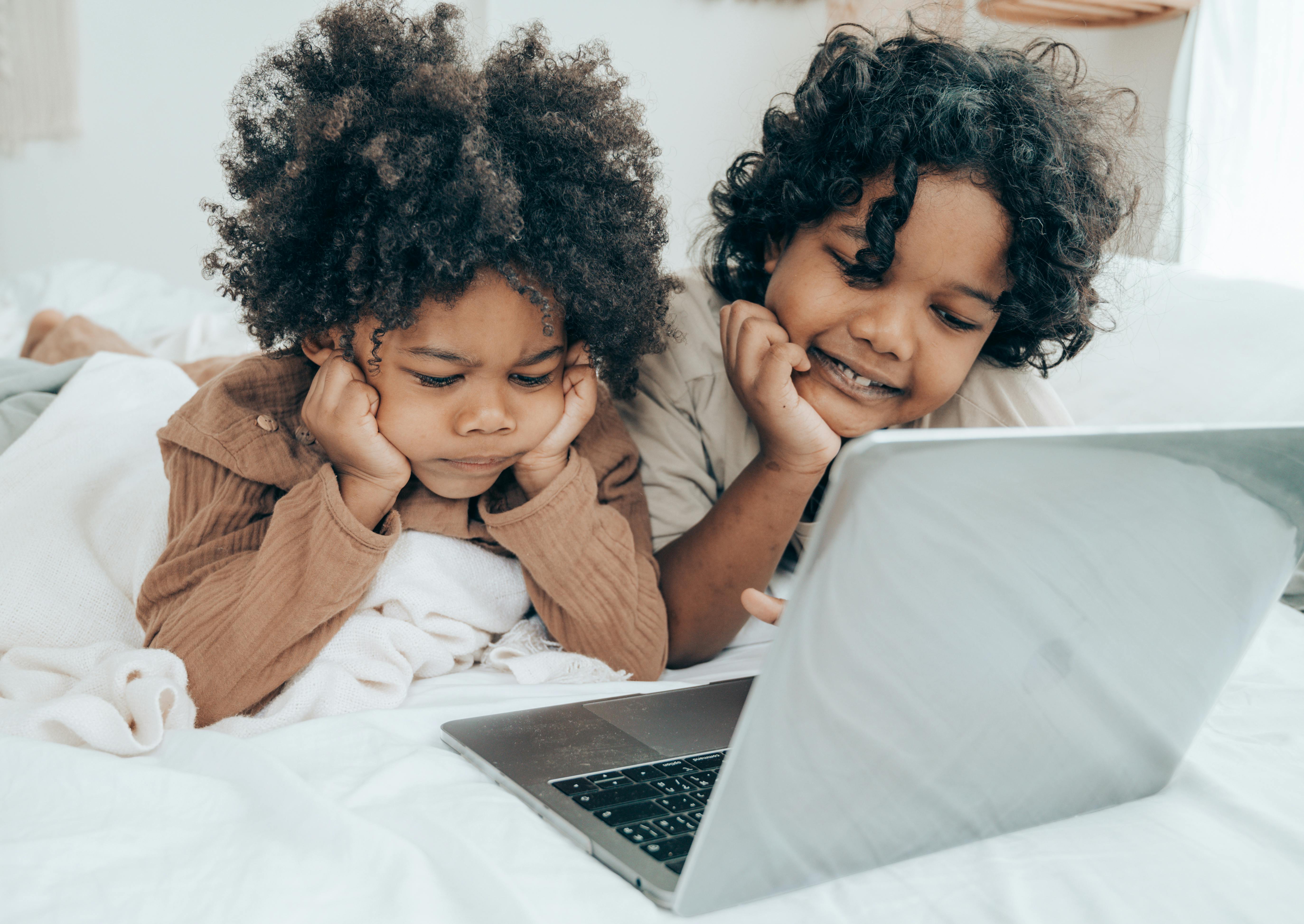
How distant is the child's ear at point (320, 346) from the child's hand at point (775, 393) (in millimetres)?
366

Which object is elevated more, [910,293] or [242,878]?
[910,293]

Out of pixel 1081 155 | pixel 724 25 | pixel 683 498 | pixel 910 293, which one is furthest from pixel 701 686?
pixel 724 25

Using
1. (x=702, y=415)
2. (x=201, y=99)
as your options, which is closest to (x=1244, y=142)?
(x=702, y=415)

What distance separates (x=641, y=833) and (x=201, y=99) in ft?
11.4

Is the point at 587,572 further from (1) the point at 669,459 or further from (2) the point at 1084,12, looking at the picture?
(2) the point at 1084,12

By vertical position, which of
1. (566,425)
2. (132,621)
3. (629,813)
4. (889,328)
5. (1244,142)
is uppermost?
(1244,142)

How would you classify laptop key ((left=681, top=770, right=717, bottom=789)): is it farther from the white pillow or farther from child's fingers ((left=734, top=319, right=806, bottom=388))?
the white pillow

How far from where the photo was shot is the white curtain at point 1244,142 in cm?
162

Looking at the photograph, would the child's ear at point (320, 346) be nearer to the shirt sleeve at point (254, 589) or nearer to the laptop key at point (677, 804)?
the shirt sleeve at point (254, 589)

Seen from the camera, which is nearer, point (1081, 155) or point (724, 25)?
point (1081, 155)

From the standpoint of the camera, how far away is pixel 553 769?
572 millimetres

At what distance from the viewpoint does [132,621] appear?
84 centimetres

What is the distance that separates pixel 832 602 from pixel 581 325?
501mm

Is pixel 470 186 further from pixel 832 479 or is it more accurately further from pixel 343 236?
pixel 832 479
